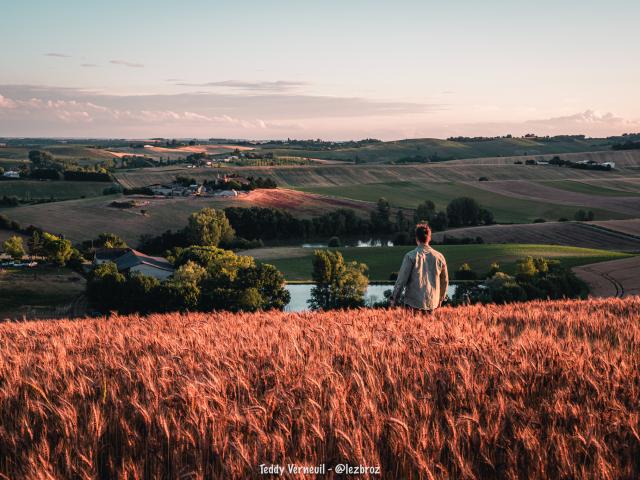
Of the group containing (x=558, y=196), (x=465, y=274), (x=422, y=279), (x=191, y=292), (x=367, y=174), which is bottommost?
(x=465, y=274)

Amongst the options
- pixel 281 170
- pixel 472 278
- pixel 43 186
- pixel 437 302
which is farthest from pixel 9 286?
pixel 281 170

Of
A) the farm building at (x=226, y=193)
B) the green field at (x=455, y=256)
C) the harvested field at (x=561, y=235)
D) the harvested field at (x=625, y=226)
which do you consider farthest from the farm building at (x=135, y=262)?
the harvested field at (x=625, y=226)

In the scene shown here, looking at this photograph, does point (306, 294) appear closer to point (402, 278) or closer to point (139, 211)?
point (139, 211)

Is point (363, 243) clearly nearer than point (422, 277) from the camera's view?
No

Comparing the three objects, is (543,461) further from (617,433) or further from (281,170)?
(281,170)

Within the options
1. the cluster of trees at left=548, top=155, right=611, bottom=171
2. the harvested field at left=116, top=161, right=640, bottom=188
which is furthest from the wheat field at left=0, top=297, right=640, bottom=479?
the cluster of trees at left=548, top=155, right=611, bottom=171

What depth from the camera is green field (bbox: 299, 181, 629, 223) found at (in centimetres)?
12331

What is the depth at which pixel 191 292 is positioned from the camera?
58594 millimetres

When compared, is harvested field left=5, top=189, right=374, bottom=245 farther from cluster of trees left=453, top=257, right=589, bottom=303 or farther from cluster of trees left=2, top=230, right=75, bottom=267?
cluster of trees left=453, top=257, right=589, bottom=303

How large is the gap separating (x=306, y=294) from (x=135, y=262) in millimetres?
25031

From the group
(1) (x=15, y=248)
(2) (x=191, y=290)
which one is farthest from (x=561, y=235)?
(1) (x=15, y=248)

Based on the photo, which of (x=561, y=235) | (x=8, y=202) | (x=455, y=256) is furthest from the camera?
(x=8, y=202)

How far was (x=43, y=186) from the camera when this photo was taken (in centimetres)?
14600

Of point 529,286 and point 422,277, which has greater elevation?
point 422,277
